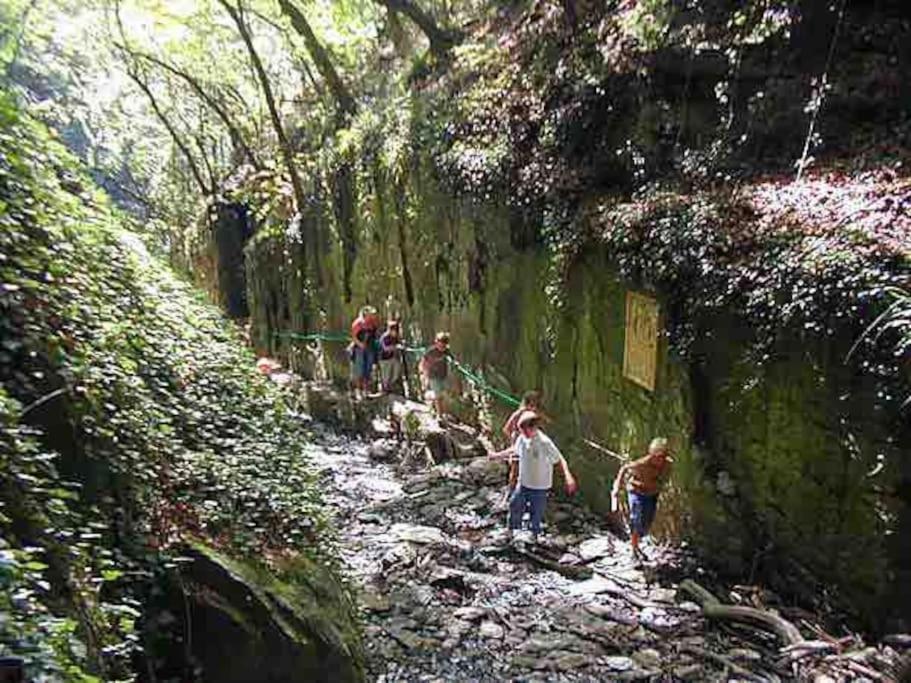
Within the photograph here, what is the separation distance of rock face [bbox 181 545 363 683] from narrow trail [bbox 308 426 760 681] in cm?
128

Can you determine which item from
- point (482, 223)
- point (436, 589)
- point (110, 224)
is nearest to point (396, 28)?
point (482, 223)

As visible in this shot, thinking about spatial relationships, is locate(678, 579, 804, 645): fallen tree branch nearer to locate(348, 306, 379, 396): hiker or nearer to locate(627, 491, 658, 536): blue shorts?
locate(627, 491, 658, 536): blue shorts

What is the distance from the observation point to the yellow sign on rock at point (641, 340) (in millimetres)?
8250

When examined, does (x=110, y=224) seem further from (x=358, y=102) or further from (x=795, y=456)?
(x=358, y=102)

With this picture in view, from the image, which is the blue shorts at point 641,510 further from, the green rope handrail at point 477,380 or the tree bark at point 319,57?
the tree bark at point 319,57

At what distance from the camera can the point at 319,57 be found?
18.2 meters

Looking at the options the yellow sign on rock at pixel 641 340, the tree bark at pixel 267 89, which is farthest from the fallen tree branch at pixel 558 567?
the tree bark at pixel 267 89

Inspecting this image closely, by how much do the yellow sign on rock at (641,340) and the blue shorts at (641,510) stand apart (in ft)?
3.84

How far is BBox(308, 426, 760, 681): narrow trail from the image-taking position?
6.13 m

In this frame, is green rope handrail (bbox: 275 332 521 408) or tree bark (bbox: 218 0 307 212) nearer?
green rope handrail (bbox: 275 332 521 408)

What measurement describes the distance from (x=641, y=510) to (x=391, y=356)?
323 inches

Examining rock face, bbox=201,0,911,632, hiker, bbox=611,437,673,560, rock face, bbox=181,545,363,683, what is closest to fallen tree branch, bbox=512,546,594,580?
hiker, bbox=611,437,673,560

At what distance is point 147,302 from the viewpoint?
670cm

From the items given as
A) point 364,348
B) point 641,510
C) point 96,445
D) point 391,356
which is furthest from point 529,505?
point 364,348
